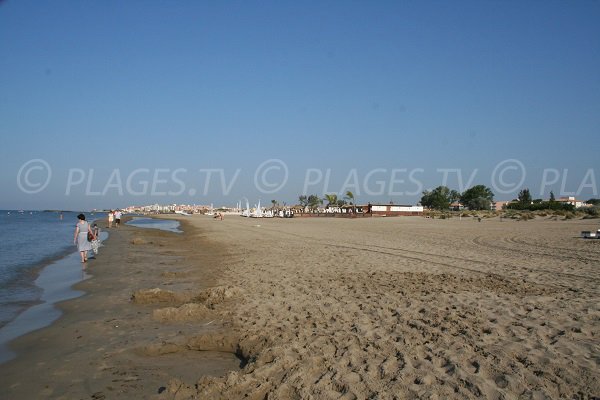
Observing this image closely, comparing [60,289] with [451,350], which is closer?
[451,350]

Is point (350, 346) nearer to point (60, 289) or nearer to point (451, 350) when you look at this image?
point (451, 350)

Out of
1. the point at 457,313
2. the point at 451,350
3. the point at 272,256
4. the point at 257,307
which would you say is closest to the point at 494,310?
the point at 457,313

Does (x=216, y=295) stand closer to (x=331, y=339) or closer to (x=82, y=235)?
(x=331, y=339)

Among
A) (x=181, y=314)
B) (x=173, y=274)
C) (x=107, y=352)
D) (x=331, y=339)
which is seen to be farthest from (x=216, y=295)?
(x=173, y=274)

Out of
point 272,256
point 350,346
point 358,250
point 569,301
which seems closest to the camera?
point 350,346

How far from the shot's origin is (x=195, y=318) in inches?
270

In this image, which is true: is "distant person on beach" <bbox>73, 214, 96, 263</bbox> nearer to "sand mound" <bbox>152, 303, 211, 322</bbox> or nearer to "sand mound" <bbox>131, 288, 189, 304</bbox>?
"sand mound" <bbox>131, 288, 189, 304</bbox>

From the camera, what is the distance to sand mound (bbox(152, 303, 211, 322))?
6.81 m

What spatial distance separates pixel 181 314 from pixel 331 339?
2.92m

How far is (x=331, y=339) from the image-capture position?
16.8ft

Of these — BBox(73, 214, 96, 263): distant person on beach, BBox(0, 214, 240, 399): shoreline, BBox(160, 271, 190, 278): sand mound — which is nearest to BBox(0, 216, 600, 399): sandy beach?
BBox(0, 214, 240, 399): shoreline

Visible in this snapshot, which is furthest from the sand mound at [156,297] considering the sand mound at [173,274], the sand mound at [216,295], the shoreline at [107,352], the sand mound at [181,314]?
the sand mound at [173,274]

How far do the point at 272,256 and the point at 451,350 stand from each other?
9.96 meters

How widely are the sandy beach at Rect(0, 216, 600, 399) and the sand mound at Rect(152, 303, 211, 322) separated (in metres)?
0.02
